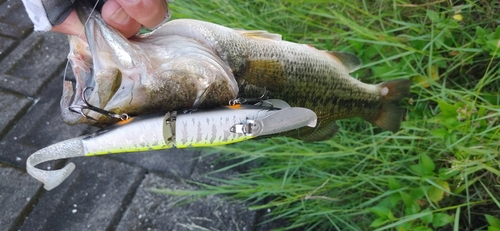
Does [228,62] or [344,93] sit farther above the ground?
[228,62]

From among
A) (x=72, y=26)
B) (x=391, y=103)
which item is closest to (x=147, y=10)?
(x=72, y=26)

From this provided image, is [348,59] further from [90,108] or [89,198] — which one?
[89,198]

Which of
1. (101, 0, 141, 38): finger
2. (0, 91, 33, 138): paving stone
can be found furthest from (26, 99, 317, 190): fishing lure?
(0, 91, 33, 138): paving stone

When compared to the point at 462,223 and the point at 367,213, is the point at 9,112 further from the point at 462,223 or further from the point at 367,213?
the point at 462,223

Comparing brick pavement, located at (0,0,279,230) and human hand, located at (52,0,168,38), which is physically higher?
human hand, located at (52,0,168,38)

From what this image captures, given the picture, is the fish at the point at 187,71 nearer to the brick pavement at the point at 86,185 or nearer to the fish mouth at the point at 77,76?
the fish mouth at the point at 77,76

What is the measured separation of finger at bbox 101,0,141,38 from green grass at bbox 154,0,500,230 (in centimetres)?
133

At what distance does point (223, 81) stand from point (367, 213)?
143cm

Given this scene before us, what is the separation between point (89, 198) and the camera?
2502mm

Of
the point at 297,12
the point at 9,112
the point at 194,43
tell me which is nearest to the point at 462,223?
the point at 297,12

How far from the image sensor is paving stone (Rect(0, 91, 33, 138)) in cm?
277

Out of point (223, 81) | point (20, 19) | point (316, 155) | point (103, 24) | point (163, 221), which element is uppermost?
point (103, 24)

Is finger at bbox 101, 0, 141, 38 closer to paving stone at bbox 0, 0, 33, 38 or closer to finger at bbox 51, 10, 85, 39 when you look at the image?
finger at bbox 51, 10, 85, 39

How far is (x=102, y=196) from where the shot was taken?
251cm
